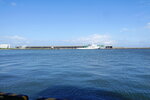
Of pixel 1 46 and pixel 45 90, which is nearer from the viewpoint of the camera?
pixel 45 90

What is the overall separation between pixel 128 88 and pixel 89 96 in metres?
3.34

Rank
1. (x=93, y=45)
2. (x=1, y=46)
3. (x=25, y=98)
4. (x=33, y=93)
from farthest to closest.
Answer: (x=1, y=46) < (x=93, y=45) < (x=33, y=93) < (x=25, y=98)

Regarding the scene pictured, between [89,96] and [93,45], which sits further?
[93,45]

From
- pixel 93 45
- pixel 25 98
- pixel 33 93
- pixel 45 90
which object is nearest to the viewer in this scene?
pixel 25 98

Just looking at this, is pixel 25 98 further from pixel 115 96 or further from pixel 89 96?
pixel 115 96

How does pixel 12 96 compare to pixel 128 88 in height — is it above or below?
above

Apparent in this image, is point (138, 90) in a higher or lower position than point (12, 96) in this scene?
lower

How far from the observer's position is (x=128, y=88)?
870cm

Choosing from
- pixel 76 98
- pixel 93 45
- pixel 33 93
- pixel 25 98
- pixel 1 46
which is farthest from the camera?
pixel 1 46

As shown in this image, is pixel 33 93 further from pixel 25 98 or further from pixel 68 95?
pixel 25 98

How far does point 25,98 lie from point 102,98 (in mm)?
4225

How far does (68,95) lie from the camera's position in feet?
23.5

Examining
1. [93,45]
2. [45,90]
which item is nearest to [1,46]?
[93,45]

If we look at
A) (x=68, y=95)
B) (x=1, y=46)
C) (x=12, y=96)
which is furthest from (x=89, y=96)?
(x=1, y=46)
